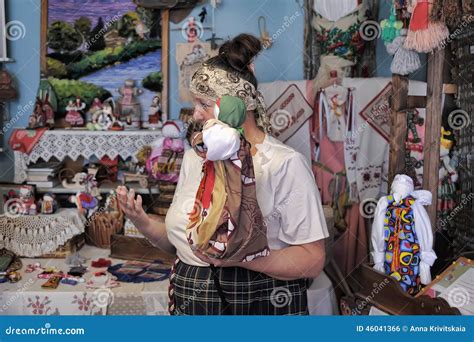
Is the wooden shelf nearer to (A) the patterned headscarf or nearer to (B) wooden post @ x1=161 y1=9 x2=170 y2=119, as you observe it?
(B) wooden post @ x1=161 y1=9 x2=170 y2=119

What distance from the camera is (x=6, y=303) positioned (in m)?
2.41

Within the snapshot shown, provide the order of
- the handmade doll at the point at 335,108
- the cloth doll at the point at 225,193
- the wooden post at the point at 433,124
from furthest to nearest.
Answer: the handmade doll at the point at 335,108 < the wooden post at the point at 433,124 < the cloth doll at the point at 225,193

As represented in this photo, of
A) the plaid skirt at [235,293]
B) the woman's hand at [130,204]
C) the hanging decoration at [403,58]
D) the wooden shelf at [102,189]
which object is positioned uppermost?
the hanging decoration at [403,58]

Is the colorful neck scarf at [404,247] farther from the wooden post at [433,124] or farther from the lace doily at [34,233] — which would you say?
the lace doily at [34,233]

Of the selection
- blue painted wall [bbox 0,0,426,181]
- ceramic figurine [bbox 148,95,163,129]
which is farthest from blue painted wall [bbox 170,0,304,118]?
ceramic figurine [bbox 148,95,163,129]

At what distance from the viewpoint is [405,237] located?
7.17ft

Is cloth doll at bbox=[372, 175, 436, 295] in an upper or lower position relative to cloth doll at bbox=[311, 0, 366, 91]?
lower

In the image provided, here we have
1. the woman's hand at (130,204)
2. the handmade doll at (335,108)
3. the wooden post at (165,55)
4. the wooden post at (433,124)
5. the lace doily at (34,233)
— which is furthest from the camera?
the wooden post at (165,55)

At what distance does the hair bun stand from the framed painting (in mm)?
1980

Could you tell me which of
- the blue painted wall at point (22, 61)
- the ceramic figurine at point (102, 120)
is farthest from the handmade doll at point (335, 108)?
the blue painted wall at point (22, 61)

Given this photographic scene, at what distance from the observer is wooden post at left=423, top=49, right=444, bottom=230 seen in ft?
7.26

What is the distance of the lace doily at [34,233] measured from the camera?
2.85 metres

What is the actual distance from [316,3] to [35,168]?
1.72 metres

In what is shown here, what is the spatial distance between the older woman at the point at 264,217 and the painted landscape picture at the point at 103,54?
1.97 m
